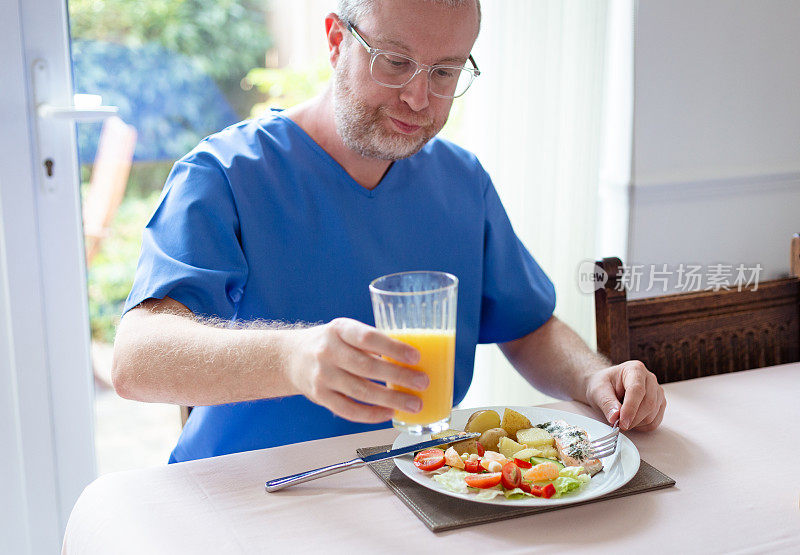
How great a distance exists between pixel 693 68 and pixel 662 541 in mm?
1939

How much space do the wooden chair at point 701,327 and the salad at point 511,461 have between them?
17.9 inches

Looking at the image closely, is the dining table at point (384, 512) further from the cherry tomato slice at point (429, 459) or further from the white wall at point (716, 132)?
the white wall at point (716, 132)

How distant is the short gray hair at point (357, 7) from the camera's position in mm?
1344

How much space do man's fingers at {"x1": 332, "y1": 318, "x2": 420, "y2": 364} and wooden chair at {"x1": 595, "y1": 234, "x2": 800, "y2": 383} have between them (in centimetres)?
78

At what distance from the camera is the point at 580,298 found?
2654 millimetres

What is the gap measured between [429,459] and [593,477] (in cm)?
22

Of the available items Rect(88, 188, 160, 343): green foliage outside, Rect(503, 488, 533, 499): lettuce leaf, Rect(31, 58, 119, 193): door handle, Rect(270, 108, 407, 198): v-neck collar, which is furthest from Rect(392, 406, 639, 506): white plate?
Rect(88, 188, 160, 343): green foliage outside

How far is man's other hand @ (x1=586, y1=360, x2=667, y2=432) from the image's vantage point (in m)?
1.23

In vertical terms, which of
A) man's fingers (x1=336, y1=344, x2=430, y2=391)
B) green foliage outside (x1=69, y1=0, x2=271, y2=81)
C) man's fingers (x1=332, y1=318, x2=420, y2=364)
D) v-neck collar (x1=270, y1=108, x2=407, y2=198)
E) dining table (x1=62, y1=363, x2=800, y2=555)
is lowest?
dining table (x1=62, y1=363, x2=800, y2=555)

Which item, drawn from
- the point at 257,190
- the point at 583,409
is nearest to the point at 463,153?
the point at 257,190

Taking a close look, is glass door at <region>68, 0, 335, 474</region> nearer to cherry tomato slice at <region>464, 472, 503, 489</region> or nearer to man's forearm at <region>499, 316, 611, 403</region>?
man's forearm at <region>499, 316, 611, 403</region>

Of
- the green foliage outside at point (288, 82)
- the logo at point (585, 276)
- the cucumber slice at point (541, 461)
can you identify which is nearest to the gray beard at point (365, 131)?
the cucumber slice at point (541, 461)

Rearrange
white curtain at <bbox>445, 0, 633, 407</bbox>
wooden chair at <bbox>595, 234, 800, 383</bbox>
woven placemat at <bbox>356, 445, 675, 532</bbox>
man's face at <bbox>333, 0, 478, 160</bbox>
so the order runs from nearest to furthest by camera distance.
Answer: woven placemat at <bbox>356, 445, 675, 532</bbox> < man's face at <bbox>333, 0, 478, 160</bbox> < wooden chair at <bbox>595, 234, 800, 383</bbox> < white curtain at <bbox>445, 0, 633, 407</bbox>

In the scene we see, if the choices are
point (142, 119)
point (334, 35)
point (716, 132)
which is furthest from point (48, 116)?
point (716, 132)
